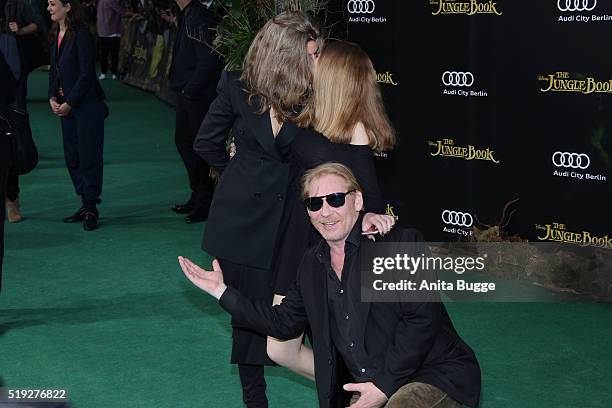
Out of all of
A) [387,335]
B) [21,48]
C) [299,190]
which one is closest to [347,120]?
[299,190]

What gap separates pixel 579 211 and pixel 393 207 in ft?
6.32

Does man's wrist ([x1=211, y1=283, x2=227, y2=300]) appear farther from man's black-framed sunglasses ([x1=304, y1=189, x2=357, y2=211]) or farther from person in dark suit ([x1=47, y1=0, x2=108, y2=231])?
person in dark suit ([x1=47, y1=0, x2=108, y2=231])

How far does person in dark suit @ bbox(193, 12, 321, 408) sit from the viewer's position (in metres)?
4.95

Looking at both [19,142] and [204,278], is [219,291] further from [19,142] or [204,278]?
[19,142]

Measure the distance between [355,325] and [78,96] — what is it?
587cm

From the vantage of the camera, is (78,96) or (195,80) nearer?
(78,96)

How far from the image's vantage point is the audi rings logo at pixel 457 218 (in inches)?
348

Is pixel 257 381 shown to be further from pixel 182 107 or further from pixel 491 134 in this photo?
pixel 182 107

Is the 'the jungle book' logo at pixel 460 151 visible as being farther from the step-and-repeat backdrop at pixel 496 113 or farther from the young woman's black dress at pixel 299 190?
the young woman's black dress at pixel 299 190

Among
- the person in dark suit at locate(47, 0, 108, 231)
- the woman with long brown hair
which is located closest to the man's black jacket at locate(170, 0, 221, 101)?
the person in dark suit at locate(47, 0, 108, 231)

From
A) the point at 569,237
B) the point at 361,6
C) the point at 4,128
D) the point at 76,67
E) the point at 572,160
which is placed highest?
the point at 361,6

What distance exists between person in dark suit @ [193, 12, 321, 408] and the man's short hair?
1.91ft

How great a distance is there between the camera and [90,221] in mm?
10367

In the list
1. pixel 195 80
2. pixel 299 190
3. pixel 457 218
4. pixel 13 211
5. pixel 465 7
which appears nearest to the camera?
pixel 299 190
